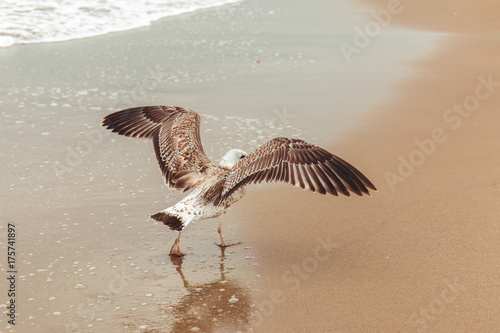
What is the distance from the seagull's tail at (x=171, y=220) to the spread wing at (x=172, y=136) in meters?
0.46

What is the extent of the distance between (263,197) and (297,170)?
1154 millimetres

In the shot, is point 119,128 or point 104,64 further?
point 104,64

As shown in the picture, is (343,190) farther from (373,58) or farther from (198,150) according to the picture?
(373,58)

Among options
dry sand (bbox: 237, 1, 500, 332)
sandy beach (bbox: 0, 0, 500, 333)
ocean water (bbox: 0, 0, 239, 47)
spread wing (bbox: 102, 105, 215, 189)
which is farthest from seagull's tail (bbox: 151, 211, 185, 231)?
ocean water (bbox: 0, 0, 239, 47)

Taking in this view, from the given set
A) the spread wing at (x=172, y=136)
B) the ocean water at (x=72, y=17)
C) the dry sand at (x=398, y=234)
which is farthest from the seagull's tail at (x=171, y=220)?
the ocean water at (x=72, y=17)

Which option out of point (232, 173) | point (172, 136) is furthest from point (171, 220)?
point (172, 136)

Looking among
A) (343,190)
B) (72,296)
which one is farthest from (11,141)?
(343,190)

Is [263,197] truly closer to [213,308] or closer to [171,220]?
[171,220]

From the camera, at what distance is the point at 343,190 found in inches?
163

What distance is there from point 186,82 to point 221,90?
Answer: 0.61 meters

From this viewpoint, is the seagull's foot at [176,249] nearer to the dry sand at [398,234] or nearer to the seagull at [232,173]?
the seagull at [232,173]

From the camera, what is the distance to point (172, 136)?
17.0 feet

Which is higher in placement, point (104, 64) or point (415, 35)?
point (415, 35)

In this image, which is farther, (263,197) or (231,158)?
(263,197)
